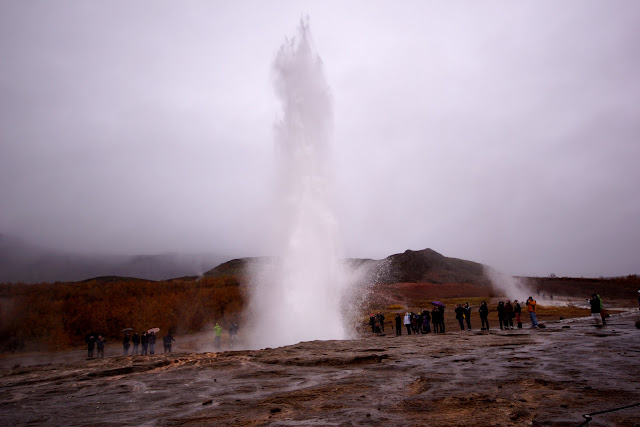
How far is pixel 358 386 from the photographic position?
9164 millimetres

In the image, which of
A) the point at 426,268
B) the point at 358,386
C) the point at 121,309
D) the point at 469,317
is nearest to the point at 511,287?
the point at 469,317

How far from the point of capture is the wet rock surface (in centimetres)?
669

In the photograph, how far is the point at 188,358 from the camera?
51.1 ft

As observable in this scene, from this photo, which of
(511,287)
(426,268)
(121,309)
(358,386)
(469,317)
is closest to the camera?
(358,386)

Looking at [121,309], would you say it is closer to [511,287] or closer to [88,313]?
[88,313]

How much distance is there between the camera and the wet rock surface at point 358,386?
22.0 ft

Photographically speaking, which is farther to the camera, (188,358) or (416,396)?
(188,358)

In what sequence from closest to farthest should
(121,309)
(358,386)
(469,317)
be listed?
1. (358,386)
2. (469,317)
3. (121,309)

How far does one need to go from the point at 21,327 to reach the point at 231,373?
39233 millimetres

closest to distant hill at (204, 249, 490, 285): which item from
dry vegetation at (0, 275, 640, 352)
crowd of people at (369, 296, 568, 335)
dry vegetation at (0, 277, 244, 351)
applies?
dry vegetation at (0, 275, 640, 352)

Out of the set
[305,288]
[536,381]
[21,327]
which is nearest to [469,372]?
[536,381]

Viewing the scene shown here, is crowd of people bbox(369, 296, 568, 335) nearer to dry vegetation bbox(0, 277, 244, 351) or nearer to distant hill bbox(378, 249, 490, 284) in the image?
dry vegetation bbox(0, 277, 244, 351)

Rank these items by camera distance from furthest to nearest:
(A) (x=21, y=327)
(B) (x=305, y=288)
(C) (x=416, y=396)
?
(A) (x=21, y=327) → (B) (x=305, y=288) → (C) (x=416, y=396)

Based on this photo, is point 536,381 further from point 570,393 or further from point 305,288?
point 305,288
